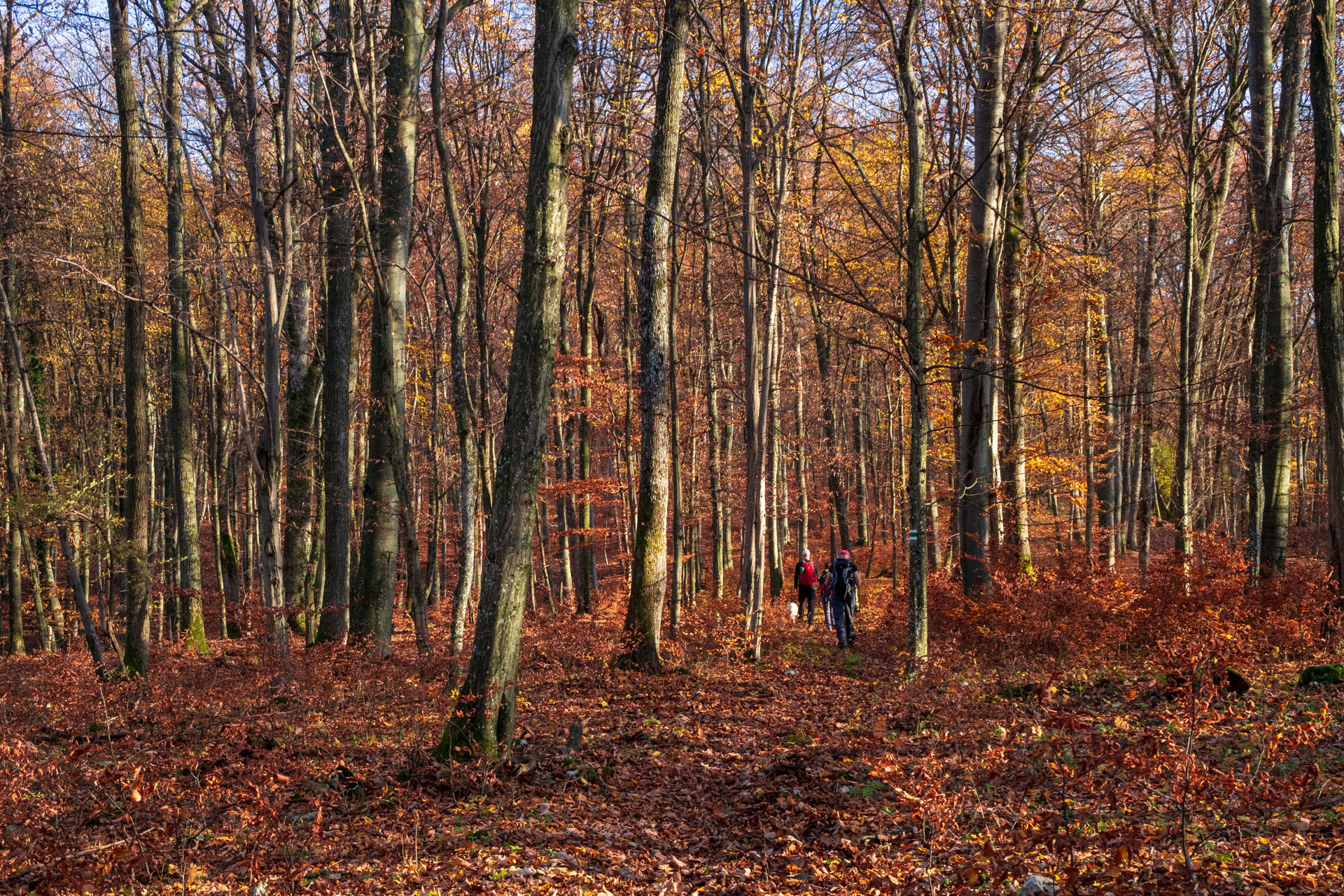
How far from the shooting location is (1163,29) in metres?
13.6

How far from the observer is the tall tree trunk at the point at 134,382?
10781 millimetres

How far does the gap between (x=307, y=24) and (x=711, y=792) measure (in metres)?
11.0

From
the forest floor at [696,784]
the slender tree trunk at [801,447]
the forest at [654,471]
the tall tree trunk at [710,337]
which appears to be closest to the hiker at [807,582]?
the forest at [654,471]

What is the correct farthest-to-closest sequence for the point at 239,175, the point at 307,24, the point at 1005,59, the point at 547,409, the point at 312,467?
the point at 239,175 < the point at 1005,59 < the point at 312,467 < the point at 307,24 < the point at 547,409

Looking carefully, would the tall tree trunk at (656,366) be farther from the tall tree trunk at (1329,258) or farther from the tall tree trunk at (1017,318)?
the tall tree trunk at (1329,258)

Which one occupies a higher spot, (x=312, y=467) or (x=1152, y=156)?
(x=1152, y=156)

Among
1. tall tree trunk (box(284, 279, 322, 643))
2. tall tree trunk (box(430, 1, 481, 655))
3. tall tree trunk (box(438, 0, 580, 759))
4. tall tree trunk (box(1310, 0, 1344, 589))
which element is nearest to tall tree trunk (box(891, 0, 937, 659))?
tall tree trunk (box(1310, 0, 1344, 589))

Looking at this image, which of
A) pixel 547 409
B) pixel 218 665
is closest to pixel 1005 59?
pixel 547 409

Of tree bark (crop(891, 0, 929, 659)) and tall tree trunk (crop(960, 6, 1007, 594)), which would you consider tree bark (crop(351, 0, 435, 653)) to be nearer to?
tree bark (crop(891, 0, 929, 659))

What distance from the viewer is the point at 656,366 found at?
34.7 feet

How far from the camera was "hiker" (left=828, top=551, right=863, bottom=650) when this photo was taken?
13.7 metres

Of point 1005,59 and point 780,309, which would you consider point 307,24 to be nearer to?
point 780,309

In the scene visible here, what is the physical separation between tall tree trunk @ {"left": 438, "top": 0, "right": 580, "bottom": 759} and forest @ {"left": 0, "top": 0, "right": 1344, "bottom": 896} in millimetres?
41

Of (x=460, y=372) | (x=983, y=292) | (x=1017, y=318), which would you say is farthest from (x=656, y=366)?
(x=1017, y=318)
